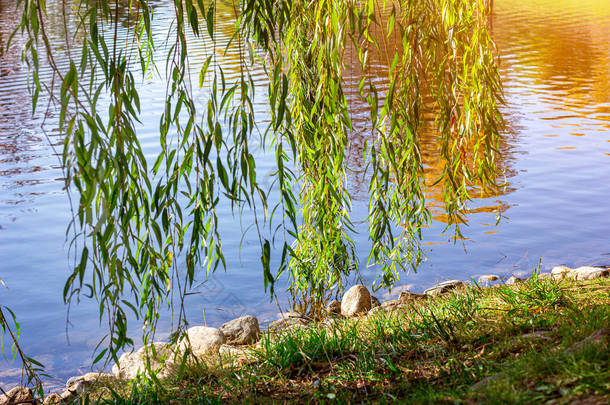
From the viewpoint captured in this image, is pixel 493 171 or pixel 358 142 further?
pixel 358 142

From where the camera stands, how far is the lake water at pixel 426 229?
6.09 metres

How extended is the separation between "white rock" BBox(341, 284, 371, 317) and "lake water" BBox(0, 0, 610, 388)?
76 centimetres

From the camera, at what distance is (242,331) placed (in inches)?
Answer: 202

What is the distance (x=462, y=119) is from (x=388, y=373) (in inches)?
71.0

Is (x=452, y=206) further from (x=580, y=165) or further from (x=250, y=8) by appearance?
(x=580, y=165)

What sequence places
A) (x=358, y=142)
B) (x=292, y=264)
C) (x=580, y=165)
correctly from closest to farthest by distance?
(x=292, y=264) → (x=580, y=165) → (x=358, y=142)

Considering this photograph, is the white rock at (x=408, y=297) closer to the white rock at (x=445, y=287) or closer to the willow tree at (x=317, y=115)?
the white rock at (x=445, y=287)

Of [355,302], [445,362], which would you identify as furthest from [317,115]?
[355,302]

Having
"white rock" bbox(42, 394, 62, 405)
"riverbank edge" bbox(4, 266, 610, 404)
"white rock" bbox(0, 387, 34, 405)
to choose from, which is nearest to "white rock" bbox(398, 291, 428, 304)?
"riverbank edge" bbox(4, 266, 610, 404)

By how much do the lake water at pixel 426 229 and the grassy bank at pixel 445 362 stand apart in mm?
1192

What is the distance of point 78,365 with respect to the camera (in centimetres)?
524

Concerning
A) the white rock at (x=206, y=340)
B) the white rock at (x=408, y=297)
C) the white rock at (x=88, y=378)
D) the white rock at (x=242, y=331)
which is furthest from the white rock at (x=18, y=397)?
the white rock at (x=408, y=297)

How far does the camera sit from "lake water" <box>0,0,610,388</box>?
609 centimetres

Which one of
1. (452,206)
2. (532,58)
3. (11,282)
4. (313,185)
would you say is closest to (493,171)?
(452,206)
